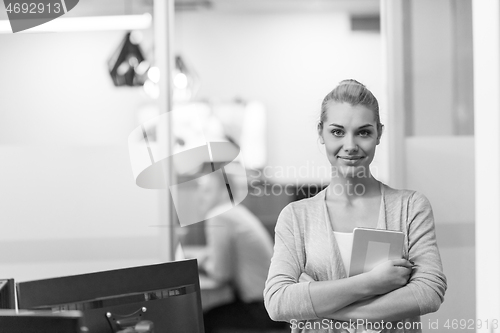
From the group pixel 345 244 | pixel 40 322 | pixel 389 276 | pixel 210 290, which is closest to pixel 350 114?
pixel 345 244

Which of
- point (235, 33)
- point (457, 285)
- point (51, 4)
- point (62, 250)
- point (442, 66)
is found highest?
point (51, 4)

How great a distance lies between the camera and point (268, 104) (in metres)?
2.50

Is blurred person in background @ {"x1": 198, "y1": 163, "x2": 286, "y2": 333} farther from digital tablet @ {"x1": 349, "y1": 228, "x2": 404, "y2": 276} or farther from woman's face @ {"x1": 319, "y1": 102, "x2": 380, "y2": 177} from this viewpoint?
digital tablet @ {"x1": 349, "y1": 228, "x2": 404, "y2": 276}

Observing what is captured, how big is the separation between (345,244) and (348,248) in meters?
0.02

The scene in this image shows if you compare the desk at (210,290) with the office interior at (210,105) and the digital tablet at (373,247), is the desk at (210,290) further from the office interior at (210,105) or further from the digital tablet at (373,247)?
the digital tablet at (373,247)

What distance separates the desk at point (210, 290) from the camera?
8.20 feet

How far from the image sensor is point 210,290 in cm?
251

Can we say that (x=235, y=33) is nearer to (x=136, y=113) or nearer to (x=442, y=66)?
(x=136, y=113)

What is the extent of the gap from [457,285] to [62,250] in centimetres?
173

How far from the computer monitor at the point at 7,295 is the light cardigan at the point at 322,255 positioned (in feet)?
2.11

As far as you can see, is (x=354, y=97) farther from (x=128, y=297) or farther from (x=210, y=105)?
(x=210, y=105)

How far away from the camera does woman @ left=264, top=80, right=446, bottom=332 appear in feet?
4.77

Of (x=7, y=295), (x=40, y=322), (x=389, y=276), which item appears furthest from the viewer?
(x=389, y=276)

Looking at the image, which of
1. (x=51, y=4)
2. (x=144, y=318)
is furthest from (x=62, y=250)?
(x=144, y=318)
